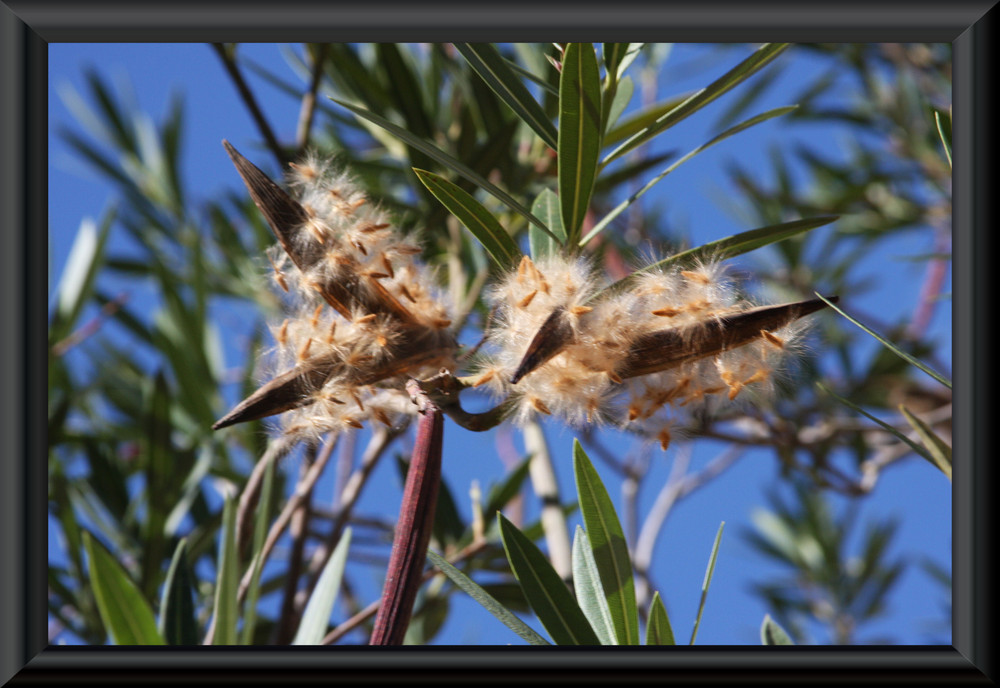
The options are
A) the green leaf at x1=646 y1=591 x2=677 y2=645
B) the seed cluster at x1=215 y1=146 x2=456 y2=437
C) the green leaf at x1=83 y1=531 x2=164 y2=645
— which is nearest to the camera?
the seed cluster at x1=215 y1=146 x2=456 y2=437

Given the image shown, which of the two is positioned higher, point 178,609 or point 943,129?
point 943,129

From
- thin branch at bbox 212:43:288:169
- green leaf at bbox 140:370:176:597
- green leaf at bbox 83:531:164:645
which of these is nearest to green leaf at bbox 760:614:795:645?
green leaf at bbox 83:531:164:645

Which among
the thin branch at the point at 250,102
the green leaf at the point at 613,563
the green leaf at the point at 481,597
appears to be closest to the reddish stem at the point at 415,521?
the green leaf at the point at 481,597

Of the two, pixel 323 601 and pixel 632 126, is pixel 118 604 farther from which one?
pixel 632 126

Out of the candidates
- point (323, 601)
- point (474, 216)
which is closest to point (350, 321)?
point (474, 216)

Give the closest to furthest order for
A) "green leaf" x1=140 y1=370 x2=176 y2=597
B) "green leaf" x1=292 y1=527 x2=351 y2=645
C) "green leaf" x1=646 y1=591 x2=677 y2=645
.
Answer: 1. "green leaf" x1=646 y1=591 x2=677 y2=645
2. "green leaf" x1=292 y1=527 x2=351 y2=645
3. "green leaf" x1=140 y1=370 x2=176 y2=597

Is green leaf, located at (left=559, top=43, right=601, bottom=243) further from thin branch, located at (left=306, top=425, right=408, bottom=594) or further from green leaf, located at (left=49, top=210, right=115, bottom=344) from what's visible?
green leaf, located at (left=49, top=210, right=115, bottom=344)

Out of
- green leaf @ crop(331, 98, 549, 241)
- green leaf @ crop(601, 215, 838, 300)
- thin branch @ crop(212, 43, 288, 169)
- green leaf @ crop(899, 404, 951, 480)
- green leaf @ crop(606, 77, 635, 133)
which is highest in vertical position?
thin branch @ crop(212, 43, 288, 169)
